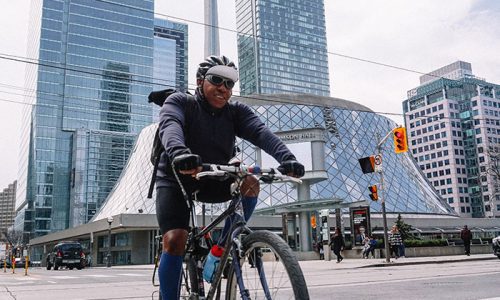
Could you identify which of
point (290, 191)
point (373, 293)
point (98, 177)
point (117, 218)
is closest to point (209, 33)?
point (98, 177)

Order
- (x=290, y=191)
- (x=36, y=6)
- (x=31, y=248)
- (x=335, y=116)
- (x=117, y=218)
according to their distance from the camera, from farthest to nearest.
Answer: (x=36, y=6) → (x=31, y=248) → (x=335, y=116) → (x=290, y=191) → (x=117, y=218)

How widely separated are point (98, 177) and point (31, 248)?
2013 cm

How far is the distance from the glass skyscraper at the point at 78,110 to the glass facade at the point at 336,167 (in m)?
52.0

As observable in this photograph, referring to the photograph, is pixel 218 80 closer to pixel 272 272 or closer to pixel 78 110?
pixel 272 272

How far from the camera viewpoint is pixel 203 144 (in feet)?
10.6

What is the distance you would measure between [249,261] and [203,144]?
0.93 m

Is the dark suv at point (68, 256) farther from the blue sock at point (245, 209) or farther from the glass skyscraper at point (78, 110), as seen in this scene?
the glass skyscraper at point (78, 110)

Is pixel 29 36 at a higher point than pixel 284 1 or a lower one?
lower

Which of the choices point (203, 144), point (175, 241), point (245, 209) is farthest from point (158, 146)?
point (245, 209)

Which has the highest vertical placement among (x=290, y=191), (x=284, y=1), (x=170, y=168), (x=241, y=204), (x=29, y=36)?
(x=284, y=1)

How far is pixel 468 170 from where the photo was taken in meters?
122

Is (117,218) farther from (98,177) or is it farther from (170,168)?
(98,177)

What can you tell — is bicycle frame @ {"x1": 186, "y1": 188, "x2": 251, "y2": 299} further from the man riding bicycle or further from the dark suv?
the dark suv

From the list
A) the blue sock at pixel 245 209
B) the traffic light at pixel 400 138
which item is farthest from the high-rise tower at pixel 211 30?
the blue sock at pixel 245 209
